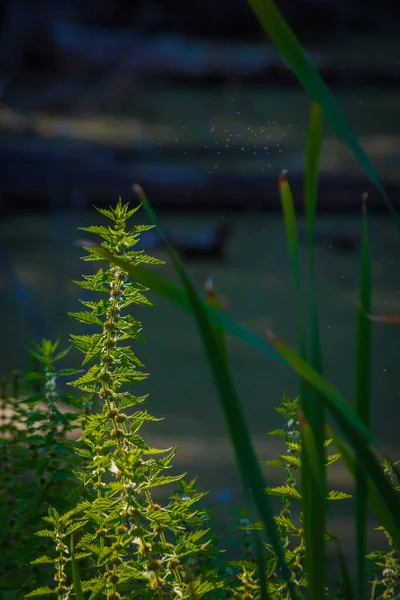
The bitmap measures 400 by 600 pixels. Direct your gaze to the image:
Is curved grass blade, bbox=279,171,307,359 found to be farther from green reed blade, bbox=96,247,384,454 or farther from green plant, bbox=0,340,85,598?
green plant, bbox=0,340,85,598

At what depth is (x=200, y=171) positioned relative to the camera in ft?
11.4

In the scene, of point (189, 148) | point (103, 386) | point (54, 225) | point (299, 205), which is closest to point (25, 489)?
point (103, 386)

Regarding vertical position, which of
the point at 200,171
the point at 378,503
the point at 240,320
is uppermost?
the point at 200,171

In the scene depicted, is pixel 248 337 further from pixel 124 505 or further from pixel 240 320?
pixel 240 320

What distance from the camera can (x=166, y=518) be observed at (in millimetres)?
476

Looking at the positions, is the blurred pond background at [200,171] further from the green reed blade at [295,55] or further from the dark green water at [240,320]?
the green reed blade at [295,55]

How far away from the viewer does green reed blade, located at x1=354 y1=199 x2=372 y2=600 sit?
1.43ft

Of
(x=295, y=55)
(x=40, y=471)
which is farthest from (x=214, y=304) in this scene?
(x=40, y=471)

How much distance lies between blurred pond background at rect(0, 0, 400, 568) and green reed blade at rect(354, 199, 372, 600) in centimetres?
93

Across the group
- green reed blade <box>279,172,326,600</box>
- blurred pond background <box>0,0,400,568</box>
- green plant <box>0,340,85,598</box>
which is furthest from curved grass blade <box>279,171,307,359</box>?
blurred pond background <box>0,0,400,568</box>

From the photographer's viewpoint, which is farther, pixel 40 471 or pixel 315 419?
pixel 40 471

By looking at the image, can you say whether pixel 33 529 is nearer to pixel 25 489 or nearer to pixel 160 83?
pixel 25 489

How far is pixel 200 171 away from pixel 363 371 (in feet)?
10.1

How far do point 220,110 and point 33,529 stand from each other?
4.22 m
